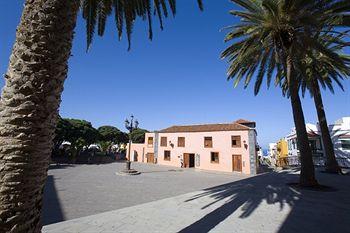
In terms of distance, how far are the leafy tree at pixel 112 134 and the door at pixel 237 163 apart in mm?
32773

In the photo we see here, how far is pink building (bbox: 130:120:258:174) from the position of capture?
2795 cm

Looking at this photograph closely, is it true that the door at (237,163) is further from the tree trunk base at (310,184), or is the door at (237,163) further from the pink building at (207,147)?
the tree trunk base at (310,184)

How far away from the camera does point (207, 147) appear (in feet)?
103

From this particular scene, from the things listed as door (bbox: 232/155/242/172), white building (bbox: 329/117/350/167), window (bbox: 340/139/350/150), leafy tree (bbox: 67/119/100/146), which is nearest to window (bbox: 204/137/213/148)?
door (bbox: 232/155/242/172)

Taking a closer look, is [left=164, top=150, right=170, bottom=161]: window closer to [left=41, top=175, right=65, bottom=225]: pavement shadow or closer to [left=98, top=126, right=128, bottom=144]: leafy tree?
[left=98, top=126, right=128, bottom=144]: leafy tree

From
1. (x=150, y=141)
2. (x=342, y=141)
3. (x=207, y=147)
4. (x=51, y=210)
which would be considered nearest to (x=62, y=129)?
(x=150, y=141)

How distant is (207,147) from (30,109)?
30.3 m

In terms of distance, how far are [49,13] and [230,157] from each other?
2898cm

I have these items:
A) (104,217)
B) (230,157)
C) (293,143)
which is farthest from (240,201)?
(293,143)

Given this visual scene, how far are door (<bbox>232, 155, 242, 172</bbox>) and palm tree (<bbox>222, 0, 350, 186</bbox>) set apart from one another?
1695cm

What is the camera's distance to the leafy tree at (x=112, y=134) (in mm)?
51481

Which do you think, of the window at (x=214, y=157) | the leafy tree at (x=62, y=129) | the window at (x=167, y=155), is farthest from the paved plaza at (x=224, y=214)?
the window at (x=167, y=155)

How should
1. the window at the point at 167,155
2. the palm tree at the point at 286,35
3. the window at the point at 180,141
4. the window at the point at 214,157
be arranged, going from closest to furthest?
the palm tree at the point at 286,35
the window at the point at 214,157
the window at the point at 180,141
the window at the point at 167,155

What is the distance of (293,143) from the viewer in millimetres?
32156
